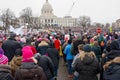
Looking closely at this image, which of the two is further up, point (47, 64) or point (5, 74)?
point (5, 74)

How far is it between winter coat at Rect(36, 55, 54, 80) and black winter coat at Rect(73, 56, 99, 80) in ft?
3.07

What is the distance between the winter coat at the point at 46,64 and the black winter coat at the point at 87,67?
0.94 m

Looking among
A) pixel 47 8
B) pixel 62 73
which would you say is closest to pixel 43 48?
pixel 62 73

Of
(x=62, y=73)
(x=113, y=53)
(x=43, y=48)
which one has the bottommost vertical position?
(x=62, y=73)

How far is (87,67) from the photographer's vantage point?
24.8 ft

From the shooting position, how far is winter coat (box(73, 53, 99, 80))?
755cm

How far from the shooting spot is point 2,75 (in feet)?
19.1

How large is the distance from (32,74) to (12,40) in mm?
5469

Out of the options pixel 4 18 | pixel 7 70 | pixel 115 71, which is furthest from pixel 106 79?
pixel 4 18

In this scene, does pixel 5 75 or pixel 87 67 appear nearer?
pixel 5 75

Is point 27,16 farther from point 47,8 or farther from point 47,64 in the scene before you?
point 47,64

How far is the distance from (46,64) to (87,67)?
121cm

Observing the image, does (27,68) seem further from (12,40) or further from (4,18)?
(4,18)

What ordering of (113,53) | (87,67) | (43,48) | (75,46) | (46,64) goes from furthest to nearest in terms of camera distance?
1. (75,46)
2. (43,48)
3. (46,64)
4. (87,67)
5. (113,53)
